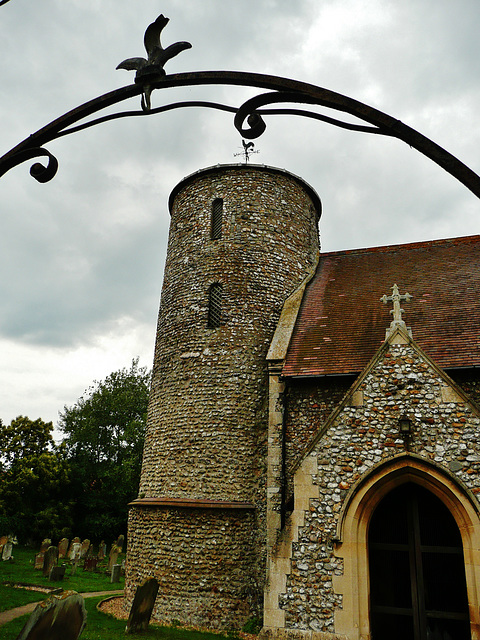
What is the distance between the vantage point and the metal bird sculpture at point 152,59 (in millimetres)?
2803

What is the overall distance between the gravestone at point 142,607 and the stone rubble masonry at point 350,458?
341cm

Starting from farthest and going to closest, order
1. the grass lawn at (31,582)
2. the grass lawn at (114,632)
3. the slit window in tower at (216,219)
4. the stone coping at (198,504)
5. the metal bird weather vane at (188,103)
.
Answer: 1. the slit window in tower at (216,219)
2. the grass lawn at (31,582)
3. the stone coping at (198,504)
4. the grass lawn at (114,632)
5. the metal bird weather vane at (188,103)

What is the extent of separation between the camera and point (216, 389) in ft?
36.7

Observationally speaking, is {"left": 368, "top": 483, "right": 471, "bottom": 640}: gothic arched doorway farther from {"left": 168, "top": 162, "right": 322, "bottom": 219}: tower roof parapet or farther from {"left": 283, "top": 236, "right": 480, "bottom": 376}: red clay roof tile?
{"left": 168, "top": 162, "right": 322, "bottom": 219}: tower roof parapet

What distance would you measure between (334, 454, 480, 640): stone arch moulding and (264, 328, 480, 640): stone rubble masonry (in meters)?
0.06

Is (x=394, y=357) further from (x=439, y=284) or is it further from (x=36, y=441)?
(x=36, y=441)

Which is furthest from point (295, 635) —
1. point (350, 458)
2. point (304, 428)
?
point (304, 428)

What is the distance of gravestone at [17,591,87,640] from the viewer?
580 cm

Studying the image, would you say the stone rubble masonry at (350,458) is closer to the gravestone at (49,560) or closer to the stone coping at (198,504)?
the stone coping at (198,504)

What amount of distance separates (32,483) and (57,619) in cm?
2561

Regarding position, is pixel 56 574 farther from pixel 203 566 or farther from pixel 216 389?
pixel 216 389

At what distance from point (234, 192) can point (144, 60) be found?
34.8 ft

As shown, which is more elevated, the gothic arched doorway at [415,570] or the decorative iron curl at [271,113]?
the decorative iron curl at [271,113]

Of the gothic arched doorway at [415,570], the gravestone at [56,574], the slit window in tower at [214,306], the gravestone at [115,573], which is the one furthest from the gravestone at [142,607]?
the gravestone at [115,573]
